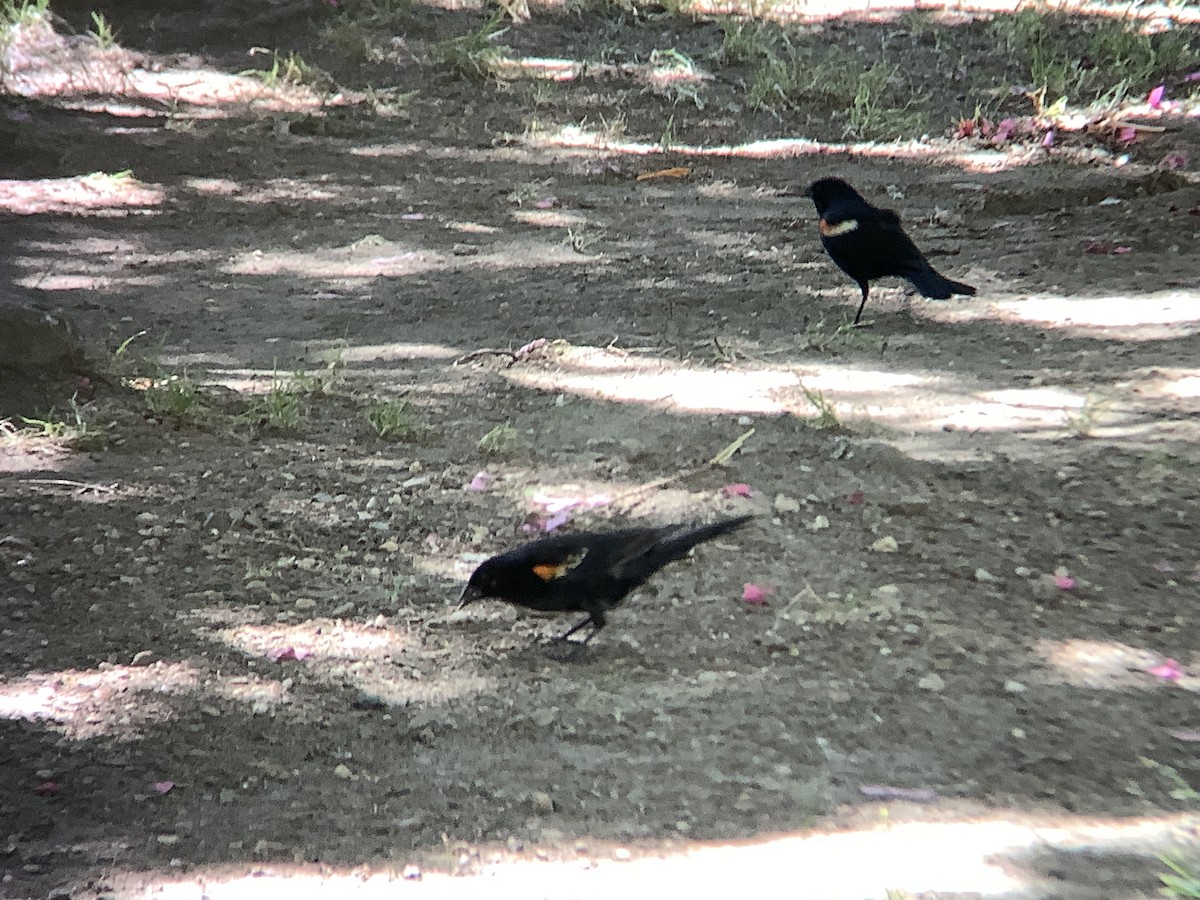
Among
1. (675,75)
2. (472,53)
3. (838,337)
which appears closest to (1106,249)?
(838,337)

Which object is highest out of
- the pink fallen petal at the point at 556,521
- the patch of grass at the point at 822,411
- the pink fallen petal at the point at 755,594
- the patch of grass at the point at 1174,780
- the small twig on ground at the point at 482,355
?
the patch of grass at the point at 1174,780

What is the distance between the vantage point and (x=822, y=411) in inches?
167

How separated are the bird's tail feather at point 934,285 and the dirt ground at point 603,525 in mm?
232

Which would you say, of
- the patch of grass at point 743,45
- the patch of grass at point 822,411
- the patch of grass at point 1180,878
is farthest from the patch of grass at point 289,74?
the patch of grass at point 1180,878

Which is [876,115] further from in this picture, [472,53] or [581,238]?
[472,53]

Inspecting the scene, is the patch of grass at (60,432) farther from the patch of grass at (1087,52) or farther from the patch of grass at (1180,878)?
the patch of grass at (1087,52)

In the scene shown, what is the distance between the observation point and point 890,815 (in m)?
2.30

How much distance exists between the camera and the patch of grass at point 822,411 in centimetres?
417

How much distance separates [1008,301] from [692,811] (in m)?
3.59

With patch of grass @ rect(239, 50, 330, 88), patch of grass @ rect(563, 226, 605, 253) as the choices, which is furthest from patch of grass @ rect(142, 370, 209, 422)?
patch of grass @ rect(239, 50, 330, 88)

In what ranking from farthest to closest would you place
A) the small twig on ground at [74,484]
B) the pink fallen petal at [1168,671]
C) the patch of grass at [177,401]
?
the patch of grass at [177,401] < the small twig on ground at [74,484] < the pink fallen petal at [1168,671]

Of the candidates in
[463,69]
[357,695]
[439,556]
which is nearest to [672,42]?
[463,69]

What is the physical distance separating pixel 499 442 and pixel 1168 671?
2.21 m

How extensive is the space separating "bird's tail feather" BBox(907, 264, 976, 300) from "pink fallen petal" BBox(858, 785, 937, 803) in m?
2.85
